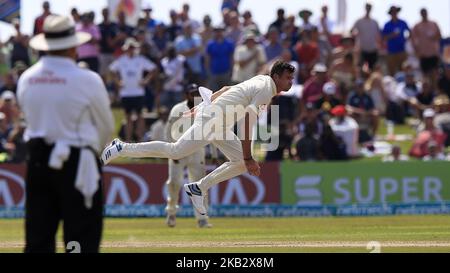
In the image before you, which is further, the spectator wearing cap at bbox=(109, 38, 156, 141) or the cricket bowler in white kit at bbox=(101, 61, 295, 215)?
the spectator wearing cap at bbox=(109, 38, 156, 141)

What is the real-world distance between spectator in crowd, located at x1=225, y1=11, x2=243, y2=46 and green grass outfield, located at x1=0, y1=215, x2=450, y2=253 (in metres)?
7.28

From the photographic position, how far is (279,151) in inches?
995

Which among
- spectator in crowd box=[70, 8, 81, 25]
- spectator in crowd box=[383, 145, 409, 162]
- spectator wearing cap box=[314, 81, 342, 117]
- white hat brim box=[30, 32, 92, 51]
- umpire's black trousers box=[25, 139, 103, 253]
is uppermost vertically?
white hat brim box=[30, 32, 92, 51]

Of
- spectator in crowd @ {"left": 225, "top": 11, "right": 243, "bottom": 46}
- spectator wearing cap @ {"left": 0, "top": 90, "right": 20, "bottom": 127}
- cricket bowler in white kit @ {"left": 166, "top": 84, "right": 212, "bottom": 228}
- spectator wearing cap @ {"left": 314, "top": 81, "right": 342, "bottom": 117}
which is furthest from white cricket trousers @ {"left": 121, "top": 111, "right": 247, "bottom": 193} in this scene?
spectator in crowd @ {"left": 225, "top": 11, "right": 243, "bottom": 46}

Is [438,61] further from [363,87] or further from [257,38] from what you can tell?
[257,38]

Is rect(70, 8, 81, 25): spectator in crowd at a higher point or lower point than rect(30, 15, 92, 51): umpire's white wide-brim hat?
lower

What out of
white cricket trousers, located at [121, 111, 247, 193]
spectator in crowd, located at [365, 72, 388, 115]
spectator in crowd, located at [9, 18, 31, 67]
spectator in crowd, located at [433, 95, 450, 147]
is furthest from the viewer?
spectator in crowd, located at [9, 18, 31, 67]

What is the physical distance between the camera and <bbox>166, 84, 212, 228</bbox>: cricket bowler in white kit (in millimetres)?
17969

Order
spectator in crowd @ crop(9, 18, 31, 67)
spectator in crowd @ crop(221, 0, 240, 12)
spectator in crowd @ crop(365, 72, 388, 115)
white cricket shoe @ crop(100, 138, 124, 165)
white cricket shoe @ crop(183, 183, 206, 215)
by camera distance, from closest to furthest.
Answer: white cricket shoe @ crop(183, 183, 206, 215) < white cricket shoe @ crop(100, 138, 124, 165) < spectator in crowd @ crop(365, 72, 388, 115) < spectator in crowd @ crop(9, 18, 31, 67) < spectator in crowd @ crop(221, 0, 240, 12)

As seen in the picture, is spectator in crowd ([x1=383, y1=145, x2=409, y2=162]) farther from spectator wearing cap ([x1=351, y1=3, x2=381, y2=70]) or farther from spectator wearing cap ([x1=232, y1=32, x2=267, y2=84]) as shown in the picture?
spectator wearing cap ([x1=351, y1=3, x2=381, y2=70])

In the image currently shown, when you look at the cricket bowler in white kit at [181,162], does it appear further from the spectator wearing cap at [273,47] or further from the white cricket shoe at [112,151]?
the spectator wearing cap at [273,47]

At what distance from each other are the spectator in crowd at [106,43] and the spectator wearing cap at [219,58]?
8.76ft

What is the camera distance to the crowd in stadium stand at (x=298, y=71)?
83.6 ft
